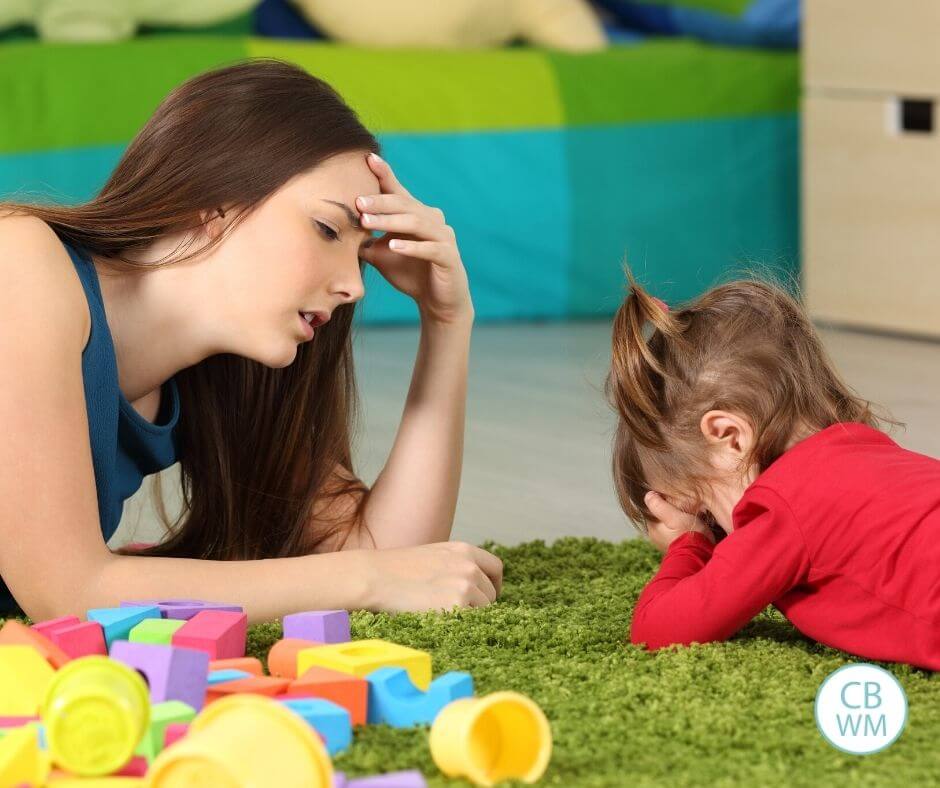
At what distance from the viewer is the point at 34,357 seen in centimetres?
103

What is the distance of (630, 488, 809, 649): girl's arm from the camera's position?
1000 millimetres

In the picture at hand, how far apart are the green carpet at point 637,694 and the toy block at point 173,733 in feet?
0.28

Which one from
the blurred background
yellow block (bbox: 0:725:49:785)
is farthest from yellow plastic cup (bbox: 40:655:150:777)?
the blurred background

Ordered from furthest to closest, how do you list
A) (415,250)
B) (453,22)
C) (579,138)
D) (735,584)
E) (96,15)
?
(453,22)
(579,138)
(96,15)
(415,250)
(735,584)

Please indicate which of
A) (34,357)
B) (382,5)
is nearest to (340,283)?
(34,357)

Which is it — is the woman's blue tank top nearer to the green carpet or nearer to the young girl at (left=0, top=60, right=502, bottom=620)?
the young girl at (left=0, top=60, right=502, bottom=620)

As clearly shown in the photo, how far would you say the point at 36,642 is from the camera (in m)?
0.94

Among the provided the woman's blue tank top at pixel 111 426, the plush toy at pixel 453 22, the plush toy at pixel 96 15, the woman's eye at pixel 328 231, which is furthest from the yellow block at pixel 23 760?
the plush toy at pixel 453 22

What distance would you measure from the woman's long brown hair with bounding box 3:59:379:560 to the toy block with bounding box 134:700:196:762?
0.43 metres

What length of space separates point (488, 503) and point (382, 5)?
5.62ft

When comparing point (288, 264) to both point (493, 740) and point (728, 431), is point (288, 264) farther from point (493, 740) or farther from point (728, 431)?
point (493, 740)

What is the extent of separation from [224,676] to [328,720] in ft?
0.38

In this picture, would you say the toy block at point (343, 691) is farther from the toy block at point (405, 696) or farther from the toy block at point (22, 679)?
the toy block at point (22, 679)

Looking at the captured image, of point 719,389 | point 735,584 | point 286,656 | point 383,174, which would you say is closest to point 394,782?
point 286,656
